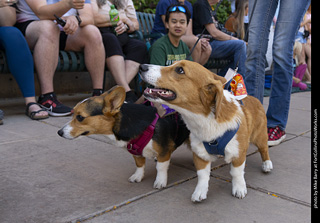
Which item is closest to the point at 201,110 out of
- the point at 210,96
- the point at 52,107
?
the point at 210,96

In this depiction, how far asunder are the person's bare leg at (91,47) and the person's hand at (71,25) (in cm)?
21

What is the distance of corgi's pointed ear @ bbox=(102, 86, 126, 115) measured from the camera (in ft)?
7.46

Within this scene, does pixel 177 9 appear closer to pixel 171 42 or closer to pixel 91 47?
pixel 171 42

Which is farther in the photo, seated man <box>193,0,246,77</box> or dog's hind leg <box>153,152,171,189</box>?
seated man <box>193,0,246,77</box>

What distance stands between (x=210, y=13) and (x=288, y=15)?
2.25m

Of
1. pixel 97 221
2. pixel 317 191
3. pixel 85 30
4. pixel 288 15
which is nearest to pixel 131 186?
pixel 97 221

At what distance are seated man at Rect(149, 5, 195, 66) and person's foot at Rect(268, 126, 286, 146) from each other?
5.39 feet

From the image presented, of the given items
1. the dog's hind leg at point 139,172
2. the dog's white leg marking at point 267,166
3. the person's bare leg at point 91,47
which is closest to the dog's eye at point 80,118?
the dog's hind leg at point 139,172

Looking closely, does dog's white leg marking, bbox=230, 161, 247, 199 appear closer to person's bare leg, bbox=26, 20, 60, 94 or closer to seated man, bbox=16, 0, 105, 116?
seated man, bbox=16, 0, 105, 116

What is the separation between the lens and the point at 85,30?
176 inches

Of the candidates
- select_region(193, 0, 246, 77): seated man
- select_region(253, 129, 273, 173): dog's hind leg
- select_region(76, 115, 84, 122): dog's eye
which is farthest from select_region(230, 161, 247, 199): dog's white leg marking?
select_region(193, 0, 246, 77): seated man

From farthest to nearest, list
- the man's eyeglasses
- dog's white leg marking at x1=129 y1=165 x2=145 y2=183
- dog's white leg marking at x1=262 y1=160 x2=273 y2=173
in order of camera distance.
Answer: the man's eyeglasses < dog's white leg marking at x1=262 y1=160 x2=273 y2=173 < dog's white leg marking at x1=129 y1=165 x2=145 y2=183

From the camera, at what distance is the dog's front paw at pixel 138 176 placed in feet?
8.02

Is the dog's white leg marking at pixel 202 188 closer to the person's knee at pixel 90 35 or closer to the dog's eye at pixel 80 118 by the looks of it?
the dog's eye at pixel 80 118
